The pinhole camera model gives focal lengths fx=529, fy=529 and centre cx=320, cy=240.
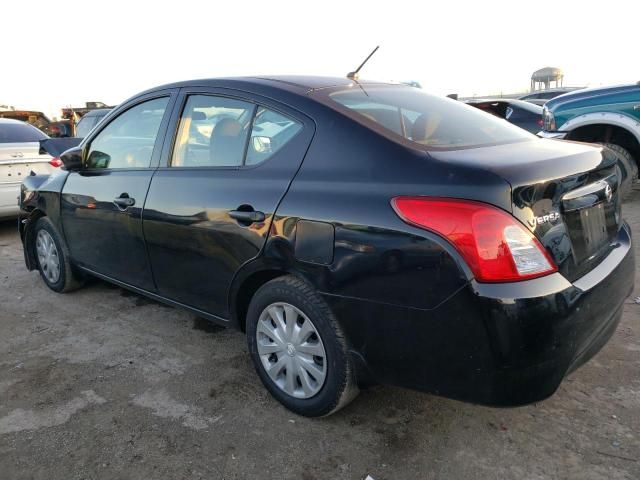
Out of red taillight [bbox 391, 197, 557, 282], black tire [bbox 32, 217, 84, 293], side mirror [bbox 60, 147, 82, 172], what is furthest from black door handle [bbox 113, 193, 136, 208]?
red taillight [bbox 391, 197, 557, 282]

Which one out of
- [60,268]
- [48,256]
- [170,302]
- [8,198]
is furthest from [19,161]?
[170,302]

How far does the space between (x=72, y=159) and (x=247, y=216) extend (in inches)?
79.1

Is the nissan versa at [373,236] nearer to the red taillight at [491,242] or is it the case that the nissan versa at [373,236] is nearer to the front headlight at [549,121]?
the red taillight at [491,242]

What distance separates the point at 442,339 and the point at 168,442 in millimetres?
1384

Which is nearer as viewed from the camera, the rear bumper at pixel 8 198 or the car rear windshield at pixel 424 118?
the car rear windshield at pixel 424 118

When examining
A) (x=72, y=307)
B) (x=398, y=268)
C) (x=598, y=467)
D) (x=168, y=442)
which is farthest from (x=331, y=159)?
(x=72, y=307)

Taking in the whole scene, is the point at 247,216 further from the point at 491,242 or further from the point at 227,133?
the point at 491,242

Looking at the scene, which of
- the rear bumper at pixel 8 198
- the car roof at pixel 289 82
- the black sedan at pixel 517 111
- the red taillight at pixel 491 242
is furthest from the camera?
the black sedan at pixel 517 111

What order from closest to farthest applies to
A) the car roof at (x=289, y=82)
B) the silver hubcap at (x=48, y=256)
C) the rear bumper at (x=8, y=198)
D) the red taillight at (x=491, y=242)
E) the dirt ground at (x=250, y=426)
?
1. the red taillight at (x=491, y=242)
2. the dirt ground at (x=250, y=426)
3. the car roof at (x=289, y=82)
4. the silver hubcap at (x=48, y=256)
5. the rear bumper at (x=8, y=198)

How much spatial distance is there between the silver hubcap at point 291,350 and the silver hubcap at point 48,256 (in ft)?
8.45

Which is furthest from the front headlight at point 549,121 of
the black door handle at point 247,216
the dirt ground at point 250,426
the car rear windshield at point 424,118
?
the black door handle at point 247,216

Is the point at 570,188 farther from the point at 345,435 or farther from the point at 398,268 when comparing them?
the point at 345,435

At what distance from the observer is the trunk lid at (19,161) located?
20.6ft

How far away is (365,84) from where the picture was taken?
120 inches
